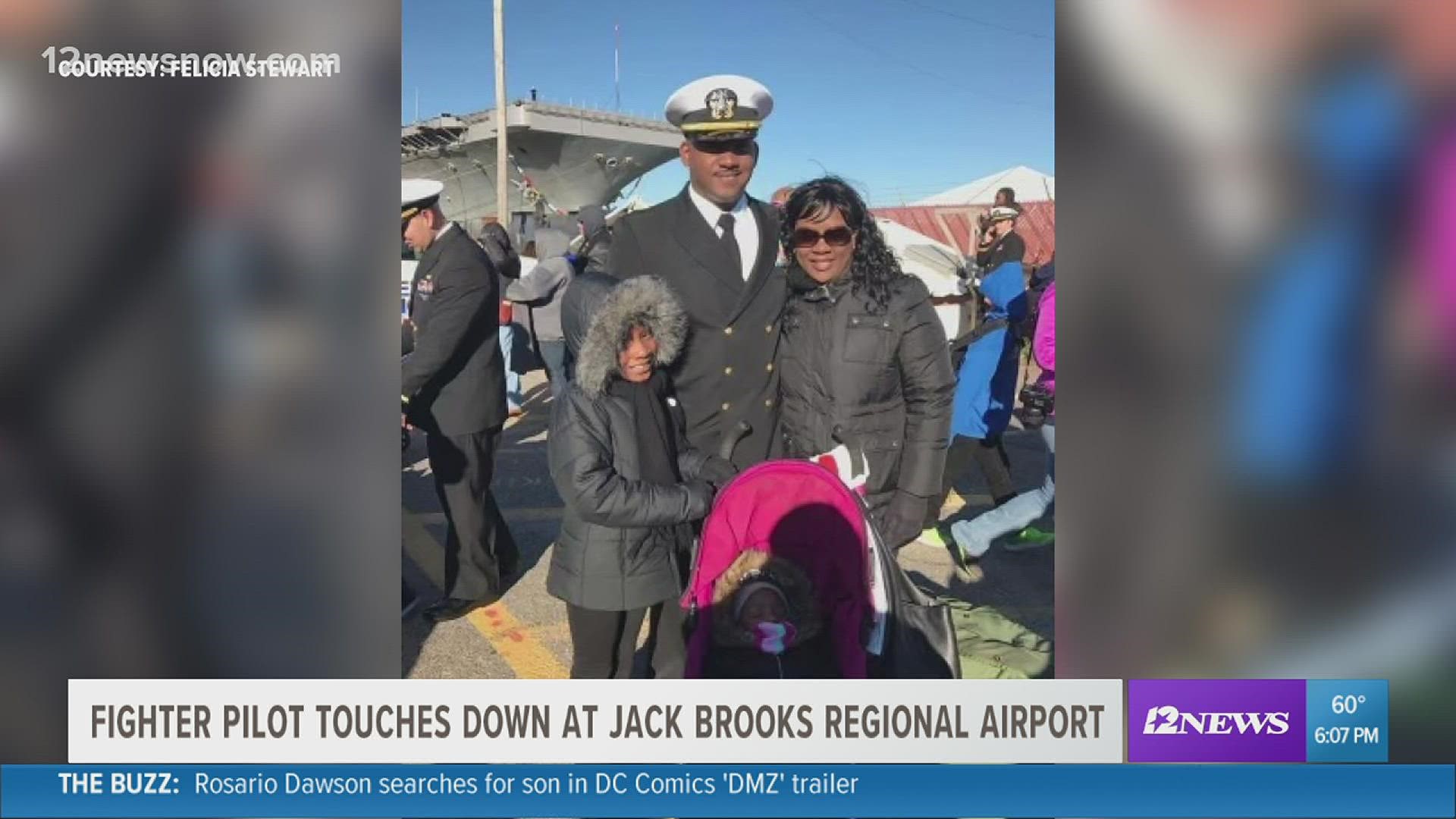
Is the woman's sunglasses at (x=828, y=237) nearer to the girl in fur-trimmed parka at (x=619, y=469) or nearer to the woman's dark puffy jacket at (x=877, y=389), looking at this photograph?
the woman's dark puffy jacket at (x=877, y=389)

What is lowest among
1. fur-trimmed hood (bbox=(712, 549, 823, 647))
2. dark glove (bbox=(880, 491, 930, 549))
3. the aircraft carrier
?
fur-trimmed hood (bbox=(712, 549, 823, 647))

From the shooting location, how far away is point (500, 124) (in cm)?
235

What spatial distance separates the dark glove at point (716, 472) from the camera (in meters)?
2.37

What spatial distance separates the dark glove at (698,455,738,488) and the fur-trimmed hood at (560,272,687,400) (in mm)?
308

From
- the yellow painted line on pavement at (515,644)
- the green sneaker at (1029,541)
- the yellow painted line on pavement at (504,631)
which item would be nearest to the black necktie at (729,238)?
the yellow painted line on pavement at (504,631)

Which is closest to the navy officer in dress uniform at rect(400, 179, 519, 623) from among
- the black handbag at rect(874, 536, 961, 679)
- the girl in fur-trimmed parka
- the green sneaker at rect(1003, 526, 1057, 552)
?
the girl in fur-trimmed parka

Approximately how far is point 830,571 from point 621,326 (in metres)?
0.84

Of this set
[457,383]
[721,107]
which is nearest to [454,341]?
[457,383]

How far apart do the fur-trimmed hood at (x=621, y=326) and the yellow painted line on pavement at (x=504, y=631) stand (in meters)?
0.68

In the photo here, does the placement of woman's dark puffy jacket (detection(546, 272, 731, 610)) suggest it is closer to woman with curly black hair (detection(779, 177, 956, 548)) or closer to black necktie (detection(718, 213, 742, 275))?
black necktie (detection(718, 213, 742, 275))

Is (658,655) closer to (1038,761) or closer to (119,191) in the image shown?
(1038,761)

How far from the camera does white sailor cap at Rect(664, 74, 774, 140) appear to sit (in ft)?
7.42

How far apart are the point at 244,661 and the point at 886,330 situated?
6.05 ft

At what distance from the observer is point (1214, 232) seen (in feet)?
6.79
